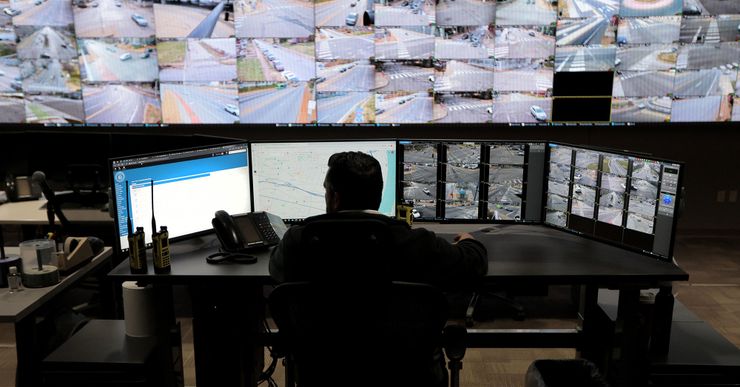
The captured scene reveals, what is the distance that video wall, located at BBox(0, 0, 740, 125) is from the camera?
14.2ft

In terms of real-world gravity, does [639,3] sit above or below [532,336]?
above

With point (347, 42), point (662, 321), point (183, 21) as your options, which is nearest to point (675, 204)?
point (662, 321)

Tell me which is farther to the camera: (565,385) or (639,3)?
(639,3)

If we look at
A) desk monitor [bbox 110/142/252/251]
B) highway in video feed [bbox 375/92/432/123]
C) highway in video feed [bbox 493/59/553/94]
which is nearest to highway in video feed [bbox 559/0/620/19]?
highway in video feed [bbox 493/59/553/94]

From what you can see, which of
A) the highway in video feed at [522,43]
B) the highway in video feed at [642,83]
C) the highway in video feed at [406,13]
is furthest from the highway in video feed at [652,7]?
the highway in video feed at [406,13]

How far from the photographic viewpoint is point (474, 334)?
2.49 meters

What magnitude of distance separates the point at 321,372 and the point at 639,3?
3.82 m

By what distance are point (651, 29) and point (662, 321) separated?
9.57ft

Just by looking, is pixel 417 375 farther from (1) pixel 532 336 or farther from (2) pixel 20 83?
(2) pixel 20 83

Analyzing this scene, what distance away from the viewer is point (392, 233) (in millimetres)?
1564

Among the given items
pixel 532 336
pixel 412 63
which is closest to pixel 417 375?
pixel 532 336

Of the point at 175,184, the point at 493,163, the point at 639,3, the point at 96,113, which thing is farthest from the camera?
the point at 96,113

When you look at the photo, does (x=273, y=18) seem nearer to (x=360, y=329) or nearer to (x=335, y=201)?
(x=335, y=201)

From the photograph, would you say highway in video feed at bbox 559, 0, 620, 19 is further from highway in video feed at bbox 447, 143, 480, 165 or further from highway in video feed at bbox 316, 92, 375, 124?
highway in video feed at bbox 447, 143, 480, 165
